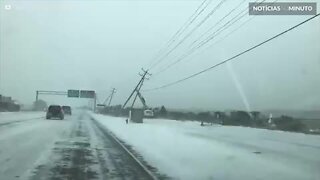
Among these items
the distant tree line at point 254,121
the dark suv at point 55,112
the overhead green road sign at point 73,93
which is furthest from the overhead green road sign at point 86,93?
the dark suv at point 55,112

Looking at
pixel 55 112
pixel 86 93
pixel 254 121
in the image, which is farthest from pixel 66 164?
pixel 86 93

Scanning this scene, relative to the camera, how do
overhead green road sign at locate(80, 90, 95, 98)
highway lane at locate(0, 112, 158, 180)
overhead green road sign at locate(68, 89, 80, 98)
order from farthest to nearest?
overhead green road sign at locate(80, 90, 95, 98) → overhead green road sign at locate(68, 89, 80, 98) → highway lane at locate(0, 112, 158, 180)

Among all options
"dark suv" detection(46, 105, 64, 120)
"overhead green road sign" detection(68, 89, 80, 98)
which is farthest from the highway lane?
"overhead green road sign" detection(68, 89, 80, 98)

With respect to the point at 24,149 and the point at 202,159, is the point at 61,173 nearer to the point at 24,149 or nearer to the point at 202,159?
the point at 202,159

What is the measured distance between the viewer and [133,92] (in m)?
114

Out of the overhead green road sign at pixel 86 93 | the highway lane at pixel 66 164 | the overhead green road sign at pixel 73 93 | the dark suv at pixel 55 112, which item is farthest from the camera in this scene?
the overhead green road sign at pixel 86 93

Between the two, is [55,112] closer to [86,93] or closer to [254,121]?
[254,121]

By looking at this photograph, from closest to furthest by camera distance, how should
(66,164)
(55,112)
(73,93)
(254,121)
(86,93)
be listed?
(66,164) → (254,121) → (55,112) → (73,93) → (86,93)

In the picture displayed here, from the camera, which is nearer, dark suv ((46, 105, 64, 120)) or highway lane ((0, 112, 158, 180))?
highway lane ((0, 112, 158, 180))

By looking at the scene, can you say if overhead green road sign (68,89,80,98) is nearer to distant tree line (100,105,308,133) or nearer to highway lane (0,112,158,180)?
distant tree line (100,105,308,133)

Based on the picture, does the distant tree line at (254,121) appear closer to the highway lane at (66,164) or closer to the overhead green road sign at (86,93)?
the highway lane at (66,164)

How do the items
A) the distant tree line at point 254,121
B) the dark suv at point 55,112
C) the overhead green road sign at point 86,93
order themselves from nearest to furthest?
the distant tree line at point 254,121 → the dark suv at point 55,112 → the overhead green road sign at point 86,93

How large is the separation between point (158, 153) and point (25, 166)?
763cm

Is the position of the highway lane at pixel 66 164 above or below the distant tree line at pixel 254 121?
below
